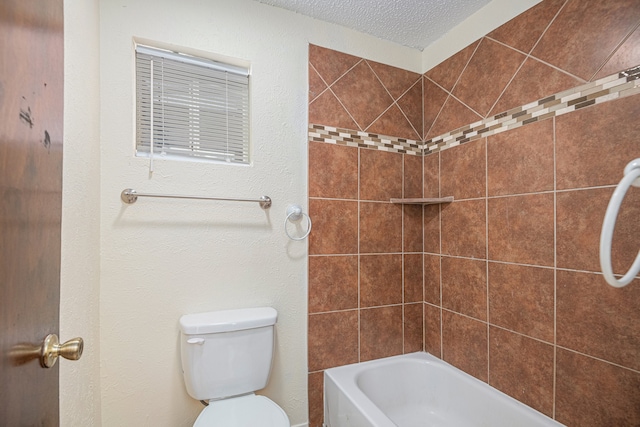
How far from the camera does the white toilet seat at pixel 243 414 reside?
1.13 m

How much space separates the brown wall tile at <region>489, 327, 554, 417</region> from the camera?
4.02ft

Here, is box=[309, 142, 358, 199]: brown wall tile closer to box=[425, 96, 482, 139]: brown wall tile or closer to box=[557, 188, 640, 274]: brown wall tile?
box=[425, 96, 482, 139]: brown wall tile

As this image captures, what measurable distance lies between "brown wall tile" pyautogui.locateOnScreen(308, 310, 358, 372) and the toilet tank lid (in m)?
0.32

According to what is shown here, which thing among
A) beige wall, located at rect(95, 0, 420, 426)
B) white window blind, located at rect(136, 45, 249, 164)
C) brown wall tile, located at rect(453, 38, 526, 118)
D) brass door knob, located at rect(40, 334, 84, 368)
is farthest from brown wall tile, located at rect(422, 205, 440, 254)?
brass door knob, located at rect(40, 334, 84, 368)

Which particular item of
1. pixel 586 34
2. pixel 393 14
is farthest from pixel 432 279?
pixel 393 14

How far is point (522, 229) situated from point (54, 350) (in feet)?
5.47

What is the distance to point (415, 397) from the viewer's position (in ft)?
5.57

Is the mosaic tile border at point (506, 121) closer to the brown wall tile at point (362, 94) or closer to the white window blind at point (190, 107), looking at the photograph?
the brown wall tile at point (362, 94)

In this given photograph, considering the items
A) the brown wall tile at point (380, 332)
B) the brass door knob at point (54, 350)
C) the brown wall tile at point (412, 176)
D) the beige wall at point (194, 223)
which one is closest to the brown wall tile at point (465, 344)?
the brown wall tile at point (380, 332)

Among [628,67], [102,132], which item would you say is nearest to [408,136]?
[628,67]

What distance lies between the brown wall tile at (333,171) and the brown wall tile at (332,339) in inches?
27.5

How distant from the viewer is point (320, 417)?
160cm

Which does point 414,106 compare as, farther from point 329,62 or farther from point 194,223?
point 194,223

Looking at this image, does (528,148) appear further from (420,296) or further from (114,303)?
(114,303)
